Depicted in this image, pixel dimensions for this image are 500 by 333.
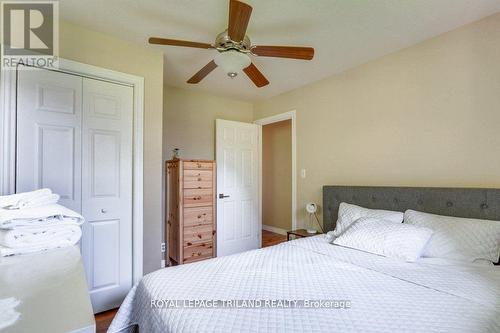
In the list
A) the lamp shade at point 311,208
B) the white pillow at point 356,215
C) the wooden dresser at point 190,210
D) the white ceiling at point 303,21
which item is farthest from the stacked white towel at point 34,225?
the lamp shade at point 311,208

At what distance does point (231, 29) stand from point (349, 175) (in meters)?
1.99

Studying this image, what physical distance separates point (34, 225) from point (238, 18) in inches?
55.8

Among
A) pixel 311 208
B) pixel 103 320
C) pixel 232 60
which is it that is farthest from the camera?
pixel 311 208

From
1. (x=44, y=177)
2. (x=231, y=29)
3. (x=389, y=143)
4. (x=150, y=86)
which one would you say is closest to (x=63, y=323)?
(x=231, y=29)

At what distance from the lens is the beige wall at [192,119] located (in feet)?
10.9

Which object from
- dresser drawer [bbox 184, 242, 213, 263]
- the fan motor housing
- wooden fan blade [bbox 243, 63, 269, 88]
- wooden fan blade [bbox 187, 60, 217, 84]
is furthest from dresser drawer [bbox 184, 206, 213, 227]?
the fan motor housing

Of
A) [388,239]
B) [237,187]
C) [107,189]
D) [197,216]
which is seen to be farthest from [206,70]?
[237,187]

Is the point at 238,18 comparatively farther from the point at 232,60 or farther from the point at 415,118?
the point at 415,118

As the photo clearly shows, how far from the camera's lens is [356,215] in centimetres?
221

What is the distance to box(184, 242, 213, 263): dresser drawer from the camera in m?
2.92

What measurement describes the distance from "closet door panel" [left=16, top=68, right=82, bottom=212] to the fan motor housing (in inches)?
50.1

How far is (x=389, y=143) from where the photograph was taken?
241cm

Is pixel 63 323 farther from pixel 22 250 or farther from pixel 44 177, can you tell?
pixel 44 177

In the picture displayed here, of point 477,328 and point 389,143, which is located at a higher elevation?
point 389,143
